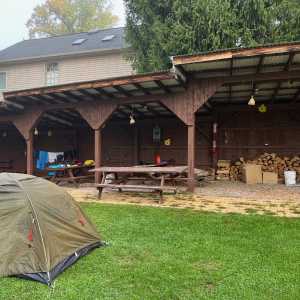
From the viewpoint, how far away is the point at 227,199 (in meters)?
6.65

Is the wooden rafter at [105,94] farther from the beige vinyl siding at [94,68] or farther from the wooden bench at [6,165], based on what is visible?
the wooden bench at [6,165]

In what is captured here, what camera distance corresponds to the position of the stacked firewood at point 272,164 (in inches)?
389

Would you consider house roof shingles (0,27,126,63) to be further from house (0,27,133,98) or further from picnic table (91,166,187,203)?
picnic table (91,166,187,203)

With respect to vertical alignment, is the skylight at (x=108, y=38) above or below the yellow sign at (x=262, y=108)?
above

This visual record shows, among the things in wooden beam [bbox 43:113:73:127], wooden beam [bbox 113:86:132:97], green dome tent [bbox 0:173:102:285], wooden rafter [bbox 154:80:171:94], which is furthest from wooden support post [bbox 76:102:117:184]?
green dome tent [bbox 0:173:102:285]

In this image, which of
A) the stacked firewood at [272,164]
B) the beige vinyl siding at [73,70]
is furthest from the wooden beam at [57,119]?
the stacked firewood at [272,164]

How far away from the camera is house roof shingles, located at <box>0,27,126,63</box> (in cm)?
1445

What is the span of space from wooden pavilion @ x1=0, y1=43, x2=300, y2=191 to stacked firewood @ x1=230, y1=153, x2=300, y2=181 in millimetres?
286

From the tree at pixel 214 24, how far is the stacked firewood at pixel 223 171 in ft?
12.9

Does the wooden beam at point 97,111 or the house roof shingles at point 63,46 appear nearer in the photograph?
the wooden beam at point 97,111

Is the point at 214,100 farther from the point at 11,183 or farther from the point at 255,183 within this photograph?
the point at 11,183

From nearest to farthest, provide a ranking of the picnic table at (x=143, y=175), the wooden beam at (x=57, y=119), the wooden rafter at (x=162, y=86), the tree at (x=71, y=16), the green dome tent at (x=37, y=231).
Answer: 1. the green dome tent at (x=37, y=231)
2. the picnic table at (x=143, y=175)
3. the wooden rafter at (x=162, y=86)
4. the wooden beam at (x=57, y=119)
5. the tree at (x=71, y=16)

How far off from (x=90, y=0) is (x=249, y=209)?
22116 millimetres

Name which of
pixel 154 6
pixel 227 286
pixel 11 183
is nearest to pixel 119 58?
pixel 154 6
